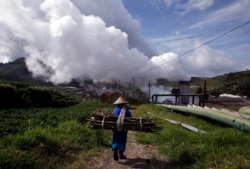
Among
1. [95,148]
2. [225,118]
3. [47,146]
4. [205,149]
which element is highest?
[225,118]

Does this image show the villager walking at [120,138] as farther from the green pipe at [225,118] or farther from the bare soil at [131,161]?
the green pipe at [225,118]

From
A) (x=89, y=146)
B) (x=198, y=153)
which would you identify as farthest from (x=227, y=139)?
(x=89, y=146)

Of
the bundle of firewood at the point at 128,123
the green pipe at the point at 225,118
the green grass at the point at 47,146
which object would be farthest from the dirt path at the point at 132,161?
the green pipe at the point at 225,118

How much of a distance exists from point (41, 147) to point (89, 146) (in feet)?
7.47

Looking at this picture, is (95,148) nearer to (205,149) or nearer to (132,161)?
(132,161)

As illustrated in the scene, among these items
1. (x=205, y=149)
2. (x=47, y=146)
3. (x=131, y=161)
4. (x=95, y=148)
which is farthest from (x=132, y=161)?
(x=47, y=146)

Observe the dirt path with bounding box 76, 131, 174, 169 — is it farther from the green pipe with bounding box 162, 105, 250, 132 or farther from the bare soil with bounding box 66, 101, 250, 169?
the green pipe with bounding box 162, 105, 250, 132

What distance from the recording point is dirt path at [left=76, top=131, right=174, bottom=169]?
8797mm

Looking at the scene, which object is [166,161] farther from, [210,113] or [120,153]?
[210,113]

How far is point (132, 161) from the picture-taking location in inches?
370

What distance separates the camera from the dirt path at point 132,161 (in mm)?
8797

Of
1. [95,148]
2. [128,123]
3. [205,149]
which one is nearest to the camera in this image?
[205,149]

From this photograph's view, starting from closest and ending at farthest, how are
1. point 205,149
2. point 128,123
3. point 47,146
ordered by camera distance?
point 205,149, point 128,123, point 47,146

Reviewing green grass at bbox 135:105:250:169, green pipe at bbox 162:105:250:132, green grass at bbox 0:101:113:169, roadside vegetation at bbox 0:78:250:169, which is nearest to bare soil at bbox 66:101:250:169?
roadside vegetation at bbox 0:78:250:169
